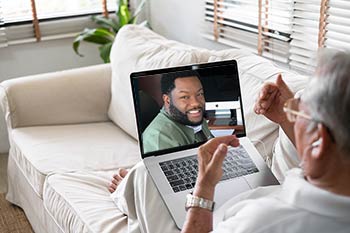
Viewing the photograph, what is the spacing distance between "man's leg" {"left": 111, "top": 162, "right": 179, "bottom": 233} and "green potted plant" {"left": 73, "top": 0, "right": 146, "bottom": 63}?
1812 mm

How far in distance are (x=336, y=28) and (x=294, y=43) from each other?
0.26 meters

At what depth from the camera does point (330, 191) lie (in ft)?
3.07

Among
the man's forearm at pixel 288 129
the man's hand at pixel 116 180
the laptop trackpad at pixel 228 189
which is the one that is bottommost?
the man's hand at pixel 116 180

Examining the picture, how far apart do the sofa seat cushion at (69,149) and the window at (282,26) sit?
0.80 meters

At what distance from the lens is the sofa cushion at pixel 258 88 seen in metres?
1.75

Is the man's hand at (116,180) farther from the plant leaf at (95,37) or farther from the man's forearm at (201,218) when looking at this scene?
the plant leaf at (95,37)

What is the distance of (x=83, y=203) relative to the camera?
6.01 feet

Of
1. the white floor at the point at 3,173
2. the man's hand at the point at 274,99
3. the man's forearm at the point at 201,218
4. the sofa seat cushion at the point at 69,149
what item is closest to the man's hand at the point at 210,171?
the man's forearm at the point at 201,218

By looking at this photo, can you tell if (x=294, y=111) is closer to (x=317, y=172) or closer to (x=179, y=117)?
(x=317, y=172)

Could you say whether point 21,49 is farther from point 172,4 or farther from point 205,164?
point 205,164

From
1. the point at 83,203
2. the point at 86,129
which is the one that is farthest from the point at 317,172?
the point at 86,129

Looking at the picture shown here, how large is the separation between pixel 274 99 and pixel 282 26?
105 centimetres

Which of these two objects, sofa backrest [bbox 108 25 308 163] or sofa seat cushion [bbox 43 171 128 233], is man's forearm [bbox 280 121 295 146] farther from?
sofa seat cushion [bbox 43 171 128 233]

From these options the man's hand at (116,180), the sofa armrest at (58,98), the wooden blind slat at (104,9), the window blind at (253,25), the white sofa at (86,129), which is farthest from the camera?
the wooden blind slat at (104,9)
